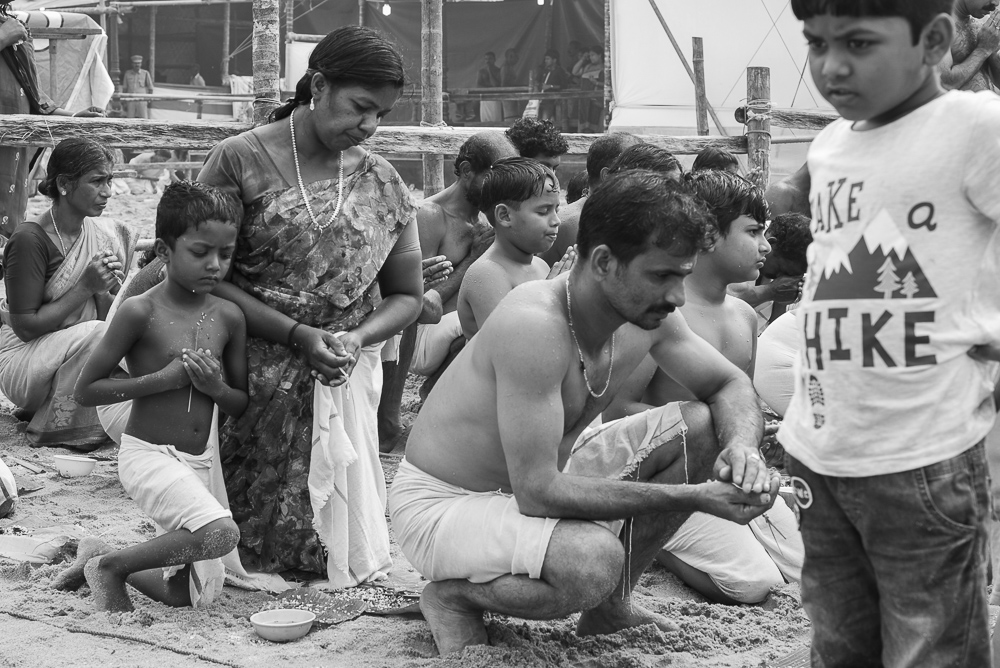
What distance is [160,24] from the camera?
60.4 ft

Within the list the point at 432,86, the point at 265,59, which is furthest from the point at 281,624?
the point at 432,86

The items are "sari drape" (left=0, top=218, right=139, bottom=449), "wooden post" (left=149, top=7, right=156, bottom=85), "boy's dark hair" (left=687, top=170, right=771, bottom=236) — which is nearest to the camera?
"boy's dark hair" (left=687, top=170, right=771, bottom=236)

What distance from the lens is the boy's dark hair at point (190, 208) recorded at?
322 cm

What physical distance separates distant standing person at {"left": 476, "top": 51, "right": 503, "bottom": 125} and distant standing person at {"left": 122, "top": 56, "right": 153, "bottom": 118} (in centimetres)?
512

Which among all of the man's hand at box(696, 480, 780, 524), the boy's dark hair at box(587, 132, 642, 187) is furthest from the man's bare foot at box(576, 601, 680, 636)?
the boy's dark hair at box(587, 132, 642, 187)

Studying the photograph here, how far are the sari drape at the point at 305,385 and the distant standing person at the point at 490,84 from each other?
13315 mm

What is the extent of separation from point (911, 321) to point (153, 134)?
5.10m

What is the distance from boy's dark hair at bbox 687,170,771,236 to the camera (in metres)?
3.58

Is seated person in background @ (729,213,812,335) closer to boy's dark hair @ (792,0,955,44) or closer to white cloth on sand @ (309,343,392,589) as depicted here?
white cloth on sand @ (309,343,392,589)

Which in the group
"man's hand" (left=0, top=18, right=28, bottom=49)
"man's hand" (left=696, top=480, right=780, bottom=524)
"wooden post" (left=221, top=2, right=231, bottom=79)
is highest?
"wooden post" (left=221, top=2, right=231, bottom=79)

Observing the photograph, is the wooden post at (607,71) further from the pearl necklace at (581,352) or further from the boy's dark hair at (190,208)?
the pearl necklace at (581,352)

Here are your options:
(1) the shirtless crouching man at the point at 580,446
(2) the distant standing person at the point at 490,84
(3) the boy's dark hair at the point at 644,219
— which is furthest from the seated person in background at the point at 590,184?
(2) the distant standing person at the point at 490,84

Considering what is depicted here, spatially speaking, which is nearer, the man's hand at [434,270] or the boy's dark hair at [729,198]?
the boy's dark hair at [729,198]

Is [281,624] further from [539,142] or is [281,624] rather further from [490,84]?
[490,84]
